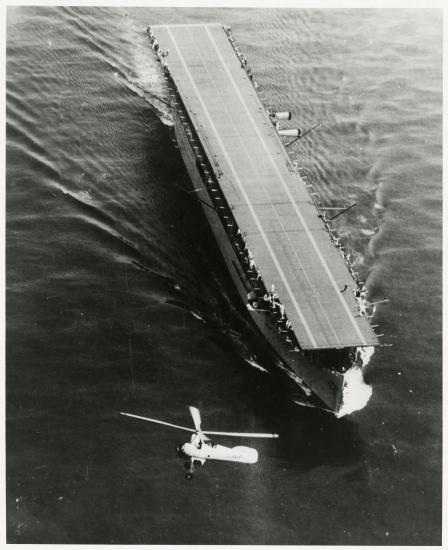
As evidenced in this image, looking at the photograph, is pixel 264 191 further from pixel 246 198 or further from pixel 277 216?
pixel 277 216

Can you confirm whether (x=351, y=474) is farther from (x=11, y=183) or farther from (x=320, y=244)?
(x=11, y=183)

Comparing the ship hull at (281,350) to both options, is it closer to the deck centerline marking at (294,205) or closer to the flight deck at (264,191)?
the flight deck at (264,191)

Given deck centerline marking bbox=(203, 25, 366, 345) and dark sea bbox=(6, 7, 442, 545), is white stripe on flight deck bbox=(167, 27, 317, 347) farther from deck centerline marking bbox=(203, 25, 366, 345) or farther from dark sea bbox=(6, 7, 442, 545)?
dark sea bbox=(6, 7, 442, 545)

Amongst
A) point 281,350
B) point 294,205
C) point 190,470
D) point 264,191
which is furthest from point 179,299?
point 190,470

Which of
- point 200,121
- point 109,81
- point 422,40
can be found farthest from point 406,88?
Result: point 109,81

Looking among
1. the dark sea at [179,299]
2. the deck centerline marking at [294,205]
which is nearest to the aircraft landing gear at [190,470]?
the dark sea at [179,299]

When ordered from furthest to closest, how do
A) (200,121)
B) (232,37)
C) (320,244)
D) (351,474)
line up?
(232,37) → (200,121) → (320,244) → (351,474)

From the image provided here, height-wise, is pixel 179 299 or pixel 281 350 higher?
pixel 179 299
